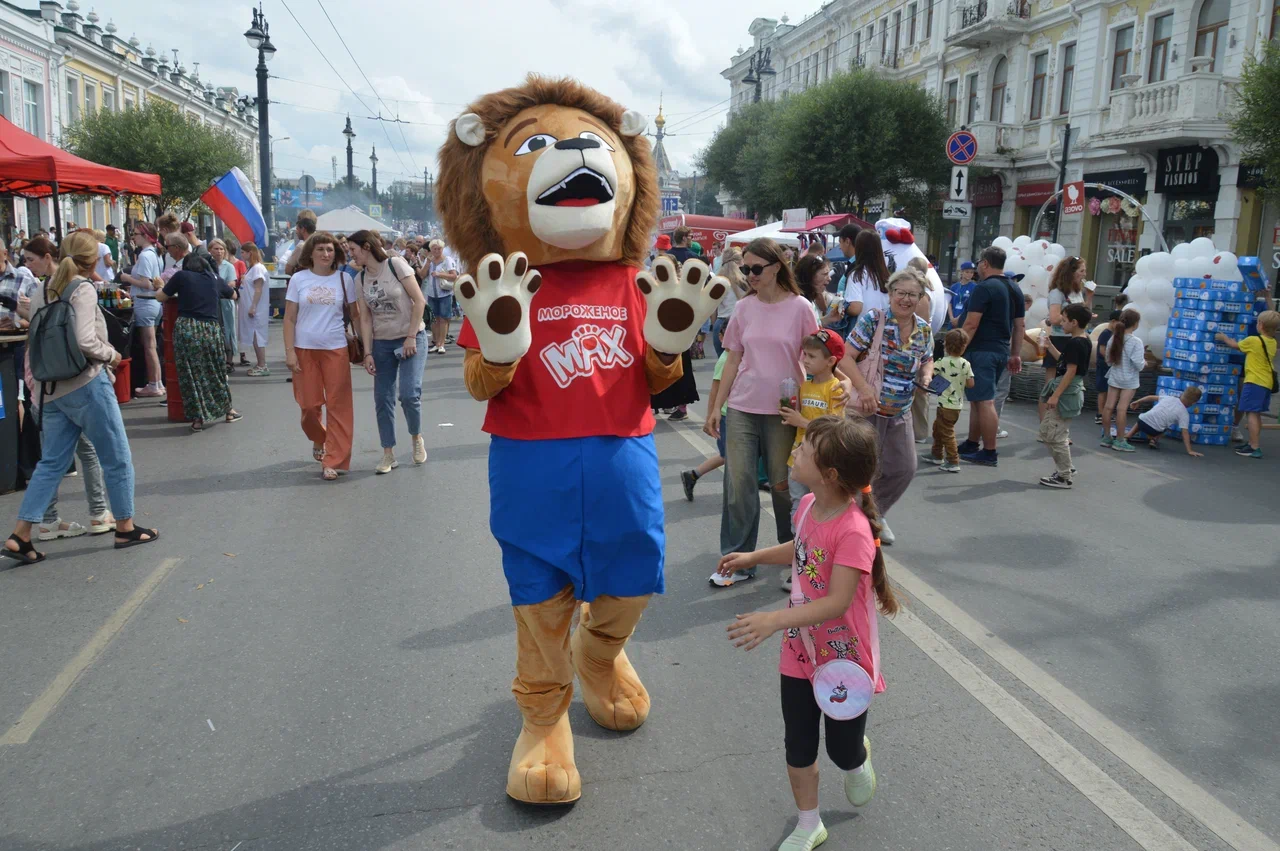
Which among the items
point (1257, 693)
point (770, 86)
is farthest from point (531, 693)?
point (770, 86)

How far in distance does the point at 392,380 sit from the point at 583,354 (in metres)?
4.77

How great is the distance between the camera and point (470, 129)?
11.0ft

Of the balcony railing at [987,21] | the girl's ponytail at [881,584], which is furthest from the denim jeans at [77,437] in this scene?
the balcony railing at [987,21]

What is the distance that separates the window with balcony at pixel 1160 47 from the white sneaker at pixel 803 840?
2467 cm

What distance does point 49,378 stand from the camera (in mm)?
5293

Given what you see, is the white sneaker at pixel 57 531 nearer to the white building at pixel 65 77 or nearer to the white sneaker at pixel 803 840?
the white sneaker at pixel 803 840

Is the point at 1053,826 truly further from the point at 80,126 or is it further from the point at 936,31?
the point at 80,126

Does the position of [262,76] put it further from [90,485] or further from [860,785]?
[860,785]

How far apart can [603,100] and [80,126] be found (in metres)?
38.4

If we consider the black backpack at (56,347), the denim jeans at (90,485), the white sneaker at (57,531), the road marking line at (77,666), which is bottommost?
the road marking line at (77,666)

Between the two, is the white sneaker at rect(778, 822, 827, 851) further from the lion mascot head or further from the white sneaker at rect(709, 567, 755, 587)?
the white sneaker at rect(709, 567, 755, 587)

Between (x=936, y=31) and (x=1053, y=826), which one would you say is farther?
(x=936, y=31)

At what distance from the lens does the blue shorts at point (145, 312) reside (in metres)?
10.8

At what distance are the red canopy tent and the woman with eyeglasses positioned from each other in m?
8.64
